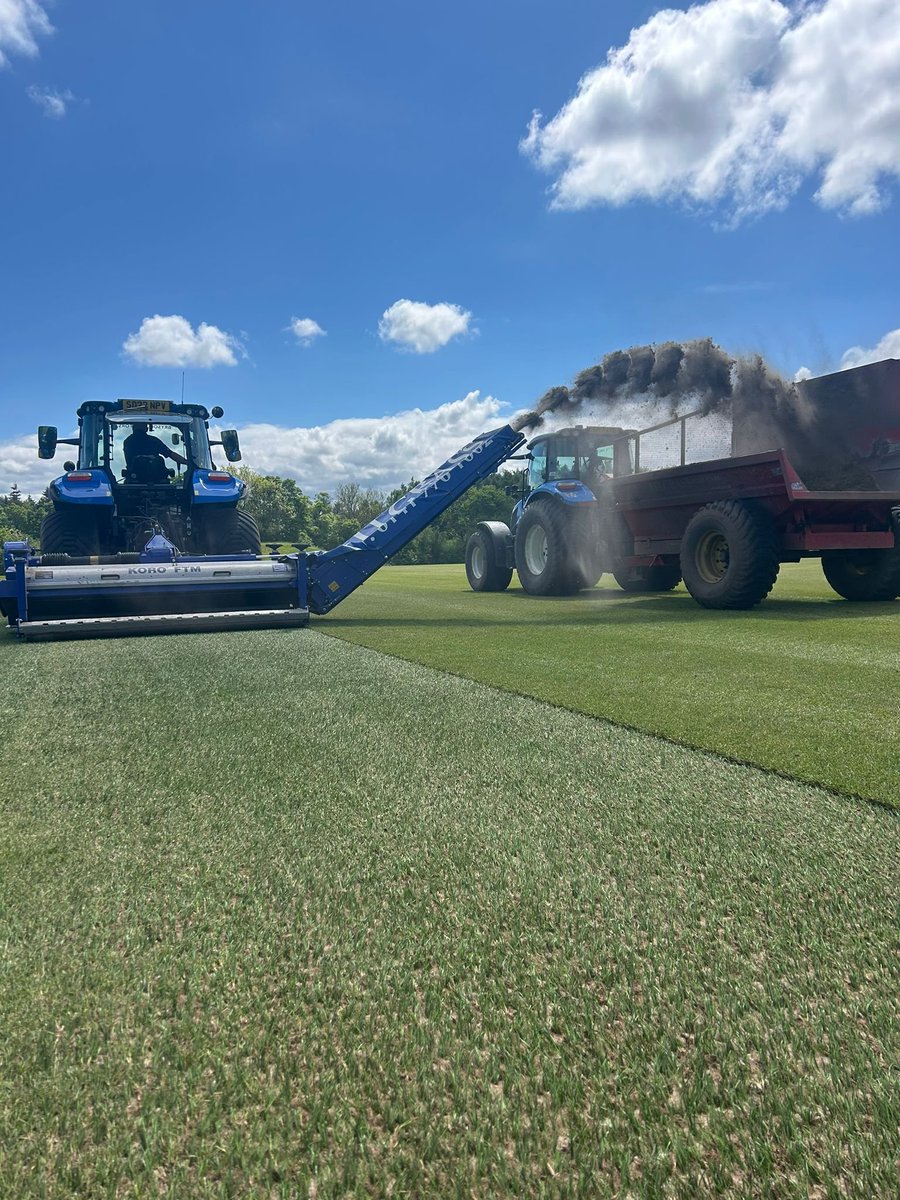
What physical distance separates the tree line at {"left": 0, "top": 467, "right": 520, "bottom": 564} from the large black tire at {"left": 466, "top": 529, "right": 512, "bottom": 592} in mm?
18593

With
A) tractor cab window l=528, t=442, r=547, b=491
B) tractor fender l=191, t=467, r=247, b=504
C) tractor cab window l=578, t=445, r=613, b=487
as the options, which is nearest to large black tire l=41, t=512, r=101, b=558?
tractor fender l=191, t=467, r=247, b=504

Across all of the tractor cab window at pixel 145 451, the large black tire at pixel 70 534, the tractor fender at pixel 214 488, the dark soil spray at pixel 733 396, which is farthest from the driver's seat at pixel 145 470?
the dark soil spray at pixel 733 396

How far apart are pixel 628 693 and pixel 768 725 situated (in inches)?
32.7

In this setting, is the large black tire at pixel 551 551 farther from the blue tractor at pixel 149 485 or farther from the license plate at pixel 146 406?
the license plate at pixel 146 406

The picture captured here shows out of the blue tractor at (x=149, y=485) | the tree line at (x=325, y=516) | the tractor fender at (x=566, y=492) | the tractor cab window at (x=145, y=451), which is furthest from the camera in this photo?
the tree line at (x=325, y=516)

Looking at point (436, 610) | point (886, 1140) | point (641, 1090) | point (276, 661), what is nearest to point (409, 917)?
point (641, 1090)

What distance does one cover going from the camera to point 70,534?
8.33m

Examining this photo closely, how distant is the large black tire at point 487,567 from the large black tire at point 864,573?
5134 millimetres

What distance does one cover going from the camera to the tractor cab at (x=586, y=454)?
11109mm

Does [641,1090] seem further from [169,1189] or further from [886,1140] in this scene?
[169,1189]

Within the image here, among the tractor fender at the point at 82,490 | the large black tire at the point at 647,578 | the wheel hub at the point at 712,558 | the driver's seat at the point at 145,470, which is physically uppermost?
the driver's seat at the point at 145,470

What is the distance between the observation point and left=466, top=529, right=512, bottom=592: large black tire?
40.9 ft

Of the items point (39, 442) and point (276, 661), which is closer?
point (276, 661)

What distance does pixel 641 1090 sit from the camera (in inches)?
45.3
